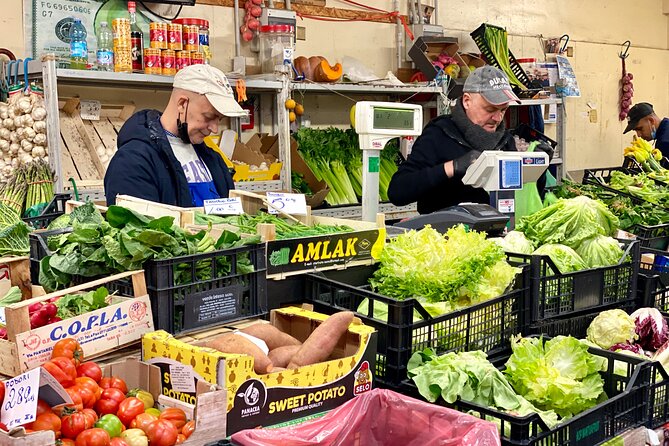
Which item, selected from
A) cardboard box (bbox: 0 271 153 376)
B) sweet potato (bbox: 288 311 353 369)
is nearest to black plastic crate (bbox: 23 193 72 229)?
cardboard box (bbox: 0 271 153 376)

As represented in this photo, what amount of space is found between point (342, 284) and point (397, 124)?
1396 mm

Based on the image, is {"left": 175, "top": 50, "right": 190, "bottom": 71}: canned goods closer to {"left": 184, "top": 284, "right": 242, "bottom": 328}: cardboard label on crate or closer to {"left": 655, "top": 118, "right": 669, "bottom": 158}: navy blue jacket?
{"left": 184, "top": 284, "right": 242, "bottom": 328}: cardboard label on crate

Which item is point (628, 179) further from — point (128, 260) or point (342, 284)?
point (128, 260)

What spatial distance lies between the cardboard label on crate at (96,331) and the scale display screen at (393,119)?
5.79 feet

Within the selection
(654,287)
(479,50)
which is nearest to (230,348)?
(654,287)

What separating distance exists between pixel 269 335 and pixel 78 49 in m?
3.10

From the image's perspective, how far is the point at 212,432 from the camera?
6.30 feet

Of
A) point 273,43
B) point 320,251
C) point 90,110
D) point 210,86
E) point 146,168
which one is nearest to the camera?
point 320,251

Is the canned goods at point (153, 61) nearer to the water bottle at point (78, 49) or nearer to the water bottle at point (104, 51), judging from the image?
the water bottle at point (104, 51)

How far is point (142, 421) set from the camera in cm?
193

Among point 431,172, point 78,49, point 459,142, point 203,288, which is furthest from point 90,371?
point 78,49

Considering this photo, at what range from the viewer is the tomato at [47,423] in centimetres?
179

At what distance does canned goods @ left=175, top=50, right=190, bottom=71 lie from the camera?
512 cm

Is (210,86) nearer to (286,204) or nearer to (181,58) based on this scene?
(286,204)
